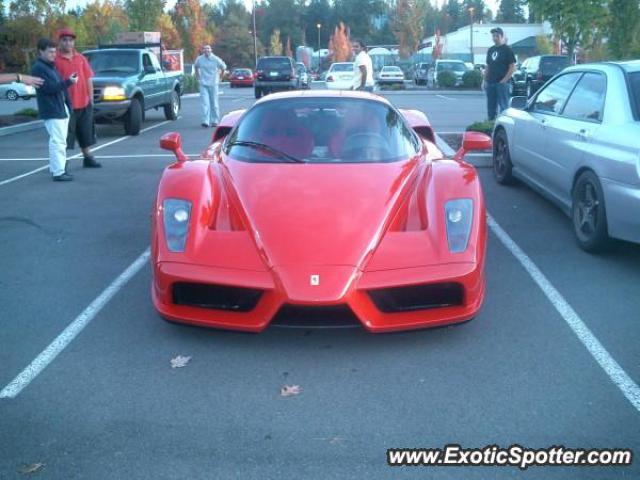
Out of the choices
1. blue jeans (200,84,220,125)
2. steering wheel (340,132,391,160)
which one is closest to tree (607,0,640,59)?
blue jeans (200,84,220,125)

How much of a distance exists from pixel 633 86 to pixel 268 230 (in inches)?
135

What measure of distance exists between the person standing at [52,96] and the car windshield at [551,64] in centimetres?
2034

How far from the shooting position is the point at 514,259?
5.66m

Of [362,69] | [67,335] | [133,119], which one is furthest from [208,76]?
[67,335]

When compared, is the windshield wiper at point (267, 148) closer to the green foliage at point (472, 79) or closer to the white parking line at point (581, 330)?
the white parking line at point (581, 330)

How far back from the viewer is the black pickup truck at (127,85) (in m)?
13.6

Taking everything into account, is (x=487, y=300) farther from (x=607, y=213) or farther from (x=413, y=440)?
(x=413, y=440)

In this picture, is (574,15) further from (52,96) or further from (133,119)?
(52,96)

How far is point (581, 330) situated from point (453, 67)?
118 ft

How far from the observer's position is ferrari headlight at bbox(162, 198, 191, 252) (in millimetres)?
4020

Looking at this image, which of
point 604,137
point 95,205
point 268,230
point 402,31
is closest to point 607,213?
point 604,137

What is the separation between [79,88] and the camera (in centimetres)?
970

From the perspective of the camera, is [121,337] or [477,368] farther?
[121,337]

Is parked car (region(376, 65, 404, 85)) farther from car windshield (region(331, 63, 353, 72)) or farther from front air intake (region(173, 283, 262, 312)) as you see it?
front air intake (region(173, 283, 262, 312))
